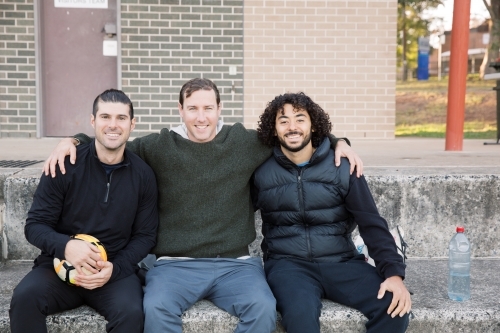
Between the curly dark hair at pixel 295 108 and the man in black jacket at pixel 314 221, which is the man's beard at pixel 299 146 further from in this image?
the curly dark hair at pixel 295 108

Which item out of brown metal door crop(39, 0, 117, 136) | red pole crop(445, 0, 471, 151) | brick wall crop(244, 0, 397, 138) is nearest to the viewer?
red pole crop(445, 0, 471, 151)

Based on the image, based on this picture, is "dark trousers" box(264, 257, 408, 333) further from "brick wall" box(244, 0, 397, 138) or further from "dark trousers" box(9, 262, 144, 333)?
"brick wall" box(244, 0, 397, 138)

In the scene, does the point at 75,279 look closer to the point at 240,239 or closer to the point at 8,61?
the point at 240,239

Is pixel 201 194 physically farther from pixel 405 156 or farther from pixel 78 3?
pixel 78 3

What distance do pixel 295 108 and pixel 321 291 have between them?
3.56 feet

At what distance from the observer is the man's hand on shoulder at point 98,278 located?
3.30 m

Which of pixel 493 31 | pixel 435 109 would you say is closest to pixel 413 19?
pixel 493 31

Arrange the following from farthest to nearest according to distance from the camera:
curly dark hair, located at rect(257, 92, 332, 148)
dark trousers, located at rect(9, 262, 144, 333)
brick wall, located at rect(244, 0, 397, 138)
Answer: brick wall, located at rect(244, 0, 397, 138), curly dark hair, located at rect(257, 92, 332, 148), dark trousers, located at rect(9, 262, 144, 333)

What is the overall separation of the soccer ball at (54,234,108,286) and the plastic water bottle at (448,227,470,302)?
2.09 m

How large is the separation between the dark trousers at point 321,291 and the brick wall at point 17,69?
584 centimetres

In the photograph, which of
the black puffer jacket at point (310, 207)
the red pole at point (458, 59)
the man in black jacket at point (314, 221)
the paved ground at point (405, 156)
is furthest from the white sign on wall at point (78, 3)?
the black puffer jacket at point (310, 207)

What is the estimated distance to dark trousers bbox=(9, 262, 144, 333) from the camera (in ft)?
10.4

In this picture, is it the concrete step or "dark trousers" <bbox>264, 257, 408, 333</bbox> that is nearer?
"dark trousers" <bbox>264, 257, 408, 333</bbox>

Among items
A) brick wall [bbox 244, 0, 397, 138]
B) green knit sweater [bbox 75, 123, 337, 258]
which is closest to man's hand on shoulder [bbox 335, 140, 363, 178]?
green knit sweater [bbox 75, 123, 337, 258]
